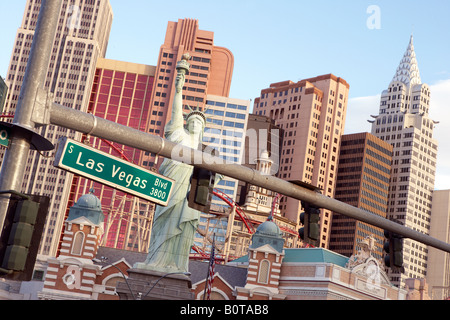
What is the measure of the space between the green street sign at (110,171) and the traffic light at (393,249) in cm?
693

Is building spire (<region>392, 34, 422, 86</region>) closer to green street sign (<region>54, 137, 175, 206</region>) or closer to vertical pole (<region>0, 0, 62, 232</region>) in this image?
green street sign (<region>54, 137, 175, 206</region>)

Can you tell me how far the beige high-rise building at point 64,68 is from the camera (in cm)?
14700

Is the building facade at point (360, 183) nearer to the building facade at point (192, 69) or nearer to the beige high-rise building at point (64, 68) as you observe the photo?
the building facade at point (192, 69)

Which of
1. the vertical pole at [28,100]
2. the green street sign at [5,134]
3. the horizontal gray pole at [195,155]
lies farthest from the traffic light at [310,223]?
the green street sign at [5,134]

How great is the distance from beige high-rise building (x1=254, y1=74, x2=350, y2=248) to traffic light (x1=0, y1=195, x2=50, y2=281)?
154789mm

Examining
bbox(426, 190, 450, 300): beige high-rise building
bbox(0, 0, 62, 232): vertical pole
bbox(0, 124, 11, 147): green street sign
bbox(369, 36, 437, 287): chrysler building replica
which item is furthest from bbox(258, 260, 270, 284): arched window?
bbox(426, 190, 450, 300): beige high-rise building

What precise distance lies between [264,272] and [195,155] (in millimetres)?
44148

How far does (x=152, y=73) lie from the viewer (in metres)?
163

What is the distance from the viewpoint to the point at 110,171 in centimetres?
1008

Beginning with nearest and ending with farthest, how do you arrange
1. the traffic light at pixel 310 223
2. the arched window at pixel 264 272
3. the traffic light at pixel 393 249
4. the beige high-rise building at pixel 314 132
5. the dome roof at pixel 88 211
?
the traffic light at pixel 310 223 < the traffic light at pixel 393 249 < the arched window at pixel 264 272 < the dome roof at pixel 88 211 < the beige high-rise building at pixel 314 132

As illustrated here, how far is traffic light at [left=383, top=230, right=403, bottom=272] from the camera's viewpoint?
15.5 meters

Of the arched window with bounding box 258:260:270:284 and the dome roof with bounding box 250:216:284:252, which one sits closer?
the arched window with bounding box 258:260:270:284

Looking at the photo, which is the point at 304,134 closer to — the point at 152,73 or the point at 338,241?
the point at 338,241
